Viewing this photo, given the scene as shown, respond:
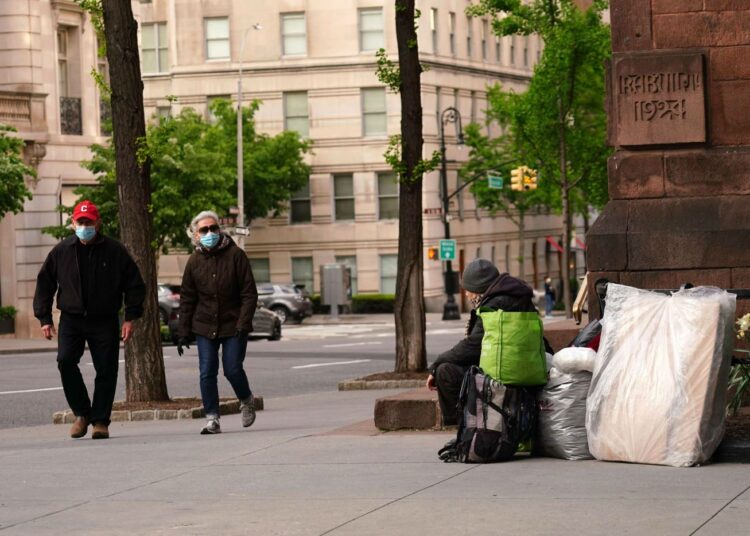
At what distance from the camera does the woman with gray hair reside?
14898 millimetres

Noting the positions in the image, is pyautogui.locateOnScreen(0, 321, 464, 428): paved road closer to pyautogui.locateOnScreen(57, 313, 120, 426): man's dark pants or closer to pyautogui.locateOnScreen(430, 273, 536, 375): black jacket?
pyautogui.locateOnScreen(57, 313, 120, 426): man's dark pants

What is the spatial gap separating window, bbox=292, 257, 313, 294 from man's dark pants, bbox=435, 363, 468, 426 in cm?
5889

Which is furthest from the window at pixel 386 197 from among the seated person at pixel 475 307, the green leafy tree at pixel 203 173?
the seated person at pixel 475 307

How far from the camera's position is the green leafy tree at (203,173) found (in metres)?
50.9

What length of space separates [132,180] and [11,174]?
74.7 feet

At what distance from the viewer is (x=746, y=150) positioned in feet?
46.6

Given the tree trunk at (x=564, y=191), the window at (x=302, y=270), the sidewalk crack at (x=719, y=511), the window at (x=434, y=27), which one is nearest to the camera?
the sidewalk crack at (x=719, y=511)

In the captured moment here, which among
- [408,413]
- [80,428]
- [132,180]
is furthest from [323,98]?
[408,413]

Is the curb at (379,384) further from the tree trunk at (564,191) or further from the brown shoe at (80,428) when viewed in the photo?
the tree trunk at (564,191)

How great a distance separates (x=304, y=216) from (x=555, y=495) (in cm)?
6172

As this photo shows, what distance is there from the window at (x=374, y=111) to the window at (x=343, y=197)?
2.04 metres

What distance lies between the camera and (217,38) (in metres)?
71.8

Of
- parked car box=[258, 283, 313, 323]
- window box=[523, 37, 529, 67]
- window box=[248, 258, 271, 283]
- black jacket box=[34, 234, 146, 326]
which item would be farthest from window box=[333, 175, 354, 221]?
black jacket box=[34, 234, 146, 326]

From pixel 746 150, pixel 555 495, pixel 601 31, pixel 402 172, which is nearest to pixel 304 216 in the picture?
pixel 601 31
